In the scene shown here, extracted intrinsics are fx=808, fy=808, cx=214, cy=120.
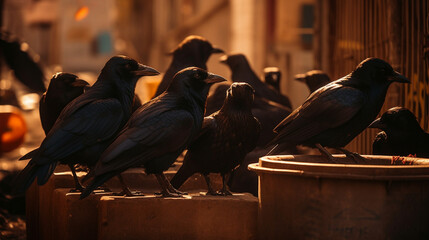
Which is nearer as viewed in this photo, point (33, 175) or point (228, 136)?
point (33, 175)

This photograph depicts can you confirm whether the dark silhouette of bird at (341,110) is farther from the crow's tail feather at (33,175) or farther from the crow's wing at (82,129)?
the crow's tail feather at (33,175)

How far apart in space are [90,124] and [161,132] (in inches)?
22.4

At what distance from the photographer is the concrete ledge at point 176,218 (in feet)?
18.5

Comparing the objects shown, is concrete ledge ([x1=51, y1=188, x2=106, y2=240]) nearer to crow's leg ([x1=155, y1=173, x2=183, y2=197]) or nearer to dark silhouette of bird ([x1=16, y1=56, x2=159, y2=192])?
dark silhouette of bird ([x1=16, y1=56, x2=159, y2=192])

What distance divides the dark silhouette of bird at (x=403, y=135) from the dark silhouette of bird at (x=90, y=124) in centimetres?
201

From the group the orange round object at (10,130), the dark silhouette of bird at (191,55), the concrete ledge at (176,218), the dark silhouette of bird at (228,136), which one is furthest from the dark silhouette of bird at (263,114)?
the orange round object at (10,130)

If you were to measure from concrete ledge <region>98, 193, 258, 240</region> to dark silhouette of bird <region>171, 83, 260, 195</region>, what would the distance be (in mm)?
402

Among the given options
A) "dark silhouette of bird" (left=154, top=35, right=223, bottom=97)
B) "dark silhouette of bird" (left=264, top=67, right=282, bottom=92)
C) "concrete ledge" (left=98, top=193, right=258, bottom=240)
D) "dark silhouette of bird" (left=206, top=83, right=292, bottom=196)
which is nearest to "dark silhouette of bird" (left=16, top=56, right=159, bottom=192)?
"concrete ledge" (left=98, top=193, right=258, bottom=240)

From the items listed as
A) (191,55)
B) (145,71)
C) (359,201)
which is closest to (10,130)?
(191,55)

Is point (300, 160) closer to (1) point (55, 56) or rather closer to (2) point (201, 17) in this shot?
(2) point (201, 17)

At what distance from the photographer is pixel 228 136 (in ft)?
20.2

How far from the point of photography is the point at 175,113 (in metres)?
5.82

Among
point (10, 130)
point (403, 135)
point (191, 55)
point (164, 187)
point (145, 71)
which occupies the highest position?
point (191, 55)

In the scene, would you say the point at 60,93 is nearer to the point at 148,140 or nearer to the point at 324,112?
the point at 148,140
